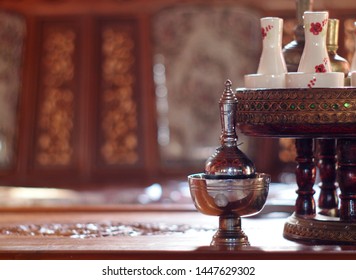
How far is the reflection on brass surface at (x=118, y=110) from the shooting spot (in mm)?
4148

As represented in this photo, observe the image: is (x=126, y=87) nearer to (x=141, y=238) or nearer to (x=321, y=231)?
(x=141, y=238)

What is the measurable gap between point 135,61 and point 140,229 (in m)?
2.21

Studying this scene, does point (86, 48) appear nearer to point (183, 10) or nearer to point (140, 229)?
point (183, 10)

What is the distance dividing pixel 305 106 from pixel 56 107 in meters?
2.60

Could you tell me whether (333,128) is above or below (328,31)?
below

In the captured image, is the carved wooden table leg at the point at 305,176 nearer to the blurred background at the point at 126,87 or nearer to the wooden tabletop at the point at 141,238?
the wooden tabletop at the point at 141,238

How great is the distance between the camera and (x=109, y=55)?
4176 mm

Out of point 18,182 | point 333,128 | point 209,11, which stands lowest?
point 18,182

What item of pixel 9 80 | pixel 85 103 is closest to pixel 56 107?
pixel 85 103

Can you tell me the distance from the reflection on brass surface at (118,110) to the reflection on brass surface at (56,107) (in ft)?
0.56

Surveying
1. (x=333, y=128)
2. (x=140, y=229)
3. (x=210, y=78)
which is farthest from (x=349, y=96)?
(x=210, y=78)

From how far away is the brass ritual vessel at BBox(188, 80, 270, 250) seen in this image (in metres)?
1.73

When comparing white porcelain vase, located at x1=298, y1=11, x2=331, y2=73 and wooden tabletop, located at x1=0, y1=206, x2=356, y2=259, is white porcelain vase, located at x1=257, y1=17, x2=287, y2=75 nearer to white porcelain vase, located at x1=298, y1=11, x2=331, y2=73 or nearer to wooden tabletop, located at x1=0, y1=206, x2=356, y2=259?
white porcelain vase, located at x1=298, y1=11, x2=331, y2=73

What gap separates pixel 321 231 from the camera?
5.91 ft
